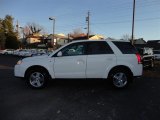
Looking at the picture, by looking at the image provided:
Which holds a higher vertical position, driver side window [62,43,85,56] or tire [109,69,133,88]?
driver side window [62,43,85,56]

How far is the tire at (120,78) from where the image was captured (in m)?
8.30

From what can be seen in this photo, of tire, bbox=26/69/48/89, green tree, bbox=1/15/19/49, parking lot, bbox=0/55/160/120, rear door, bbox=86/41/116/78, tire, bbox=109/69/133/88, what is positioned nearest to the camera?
parking lot, bbox=0/55/160/120

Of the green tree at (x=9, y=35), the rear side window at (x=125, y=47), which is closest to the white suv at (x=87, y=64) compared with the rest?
the rear side window at (x=125, y=47)

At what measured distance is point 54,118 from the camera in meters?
5.48

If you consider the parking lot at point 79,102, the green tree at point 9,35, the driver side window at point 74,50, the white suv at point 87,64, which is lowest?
the parking lot at point 79,102

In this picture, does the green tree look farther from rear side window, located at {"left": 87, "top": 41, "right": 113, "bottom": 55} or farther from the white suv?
rear side window, located at {"left": 87, "top": 41, "right": 113, "bottom": 55}

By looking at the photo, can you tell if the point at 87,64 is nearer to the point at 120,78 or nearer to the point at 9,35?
Answer: the point at 120,78

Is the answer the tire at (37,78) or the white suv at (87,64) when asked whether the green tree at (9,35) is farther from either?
the white suv at (87,64)

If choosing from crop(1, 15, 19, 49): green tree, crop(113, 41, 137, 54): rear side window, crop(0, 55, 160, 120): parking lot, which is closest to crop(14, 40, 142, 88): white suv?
crop(113, 41, 137, 54): rear side window

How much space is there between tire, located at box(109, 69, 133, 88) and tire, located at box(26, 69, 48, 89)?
233cm

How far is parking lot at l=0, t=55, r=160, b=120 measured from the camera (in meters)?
5.70

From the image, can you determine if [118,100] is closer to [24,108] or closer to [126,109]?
[126,109]

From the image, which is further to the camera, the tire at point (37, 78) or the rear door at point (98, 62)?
the tire at point (37, 78)

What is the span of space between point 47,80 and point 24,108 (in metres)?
2.30
